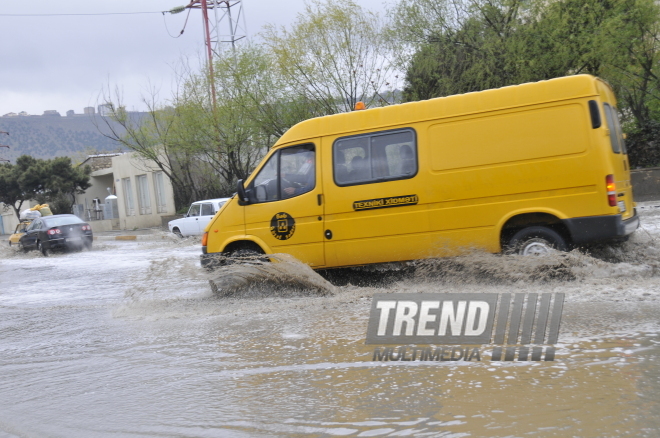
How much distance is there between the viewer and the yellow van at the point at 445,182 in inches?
297

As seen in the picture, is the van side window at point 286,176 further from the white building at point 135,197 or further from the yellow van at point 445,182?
the white building at point 135,197

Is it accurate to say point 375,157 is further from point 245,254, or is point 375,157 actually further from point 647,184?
point 647,184

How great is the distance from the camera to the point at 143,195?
44.4 metres

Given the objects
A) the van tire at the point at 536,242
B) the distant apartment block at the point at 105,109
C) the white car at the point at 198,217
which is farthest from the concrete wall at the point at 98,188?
the van tire at the point at 536,242

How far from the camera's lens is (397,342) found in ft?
18.4

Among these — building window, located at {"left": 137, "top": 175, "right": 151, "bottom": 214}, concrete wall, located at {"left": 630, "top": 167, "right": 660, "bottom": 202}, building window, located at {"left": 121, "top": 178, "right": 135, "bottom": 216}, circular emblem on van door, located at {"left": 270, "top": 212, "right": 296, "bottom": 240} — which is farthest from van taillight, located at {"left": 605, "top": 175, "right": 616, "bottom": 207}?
building window, located at {"left": 121, "top": 178, "right": 135, "bottom": 216}

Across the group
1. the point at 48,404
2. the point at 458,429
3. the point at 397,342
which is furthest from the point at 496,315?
the point at 48,404

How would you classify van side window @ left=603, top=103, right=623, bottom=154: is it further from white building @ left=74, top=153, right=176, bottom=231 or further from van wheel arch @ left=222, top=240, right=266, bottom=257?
white building @ left=74, top=153, right=176, bottom=231

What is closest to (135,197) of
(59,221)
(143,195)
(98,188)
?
(143,195)

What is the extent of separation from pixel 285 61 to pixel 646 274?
63.5 feet

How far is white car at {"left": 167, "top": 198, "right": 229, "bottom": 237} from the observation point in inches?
1016

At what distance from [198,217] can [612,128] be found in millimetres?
19911

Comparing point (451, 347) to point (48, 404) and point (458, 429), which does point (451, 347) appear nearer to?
point (458, 429)

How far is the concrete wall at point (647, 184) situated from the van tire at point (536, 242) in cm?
1718
